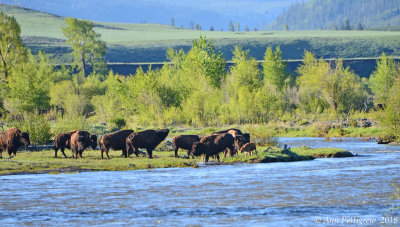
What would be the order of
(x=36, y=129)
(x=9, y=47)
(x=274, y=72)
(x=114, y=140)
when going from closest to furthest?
(x=114, y=140) → (x=36, y=129) → (x=9, y=47) → (x=274, y=72)

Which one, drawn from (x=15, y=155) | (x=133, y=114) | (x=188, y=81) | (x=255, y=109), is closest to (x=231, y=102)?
(x=255, y=109)

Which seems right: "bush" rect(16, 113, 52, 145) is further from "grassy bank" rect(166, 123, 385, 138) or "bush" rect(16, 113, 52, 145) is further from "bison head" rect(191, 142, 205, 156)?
"grassy bank" rect(166, 123, 385, 138)

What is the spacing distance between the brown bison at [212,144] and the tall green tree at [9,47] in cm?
3981

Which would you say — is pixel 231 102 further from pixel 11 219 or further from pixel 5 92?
pixel 11 219

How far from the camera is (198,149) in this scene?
97.1 feet

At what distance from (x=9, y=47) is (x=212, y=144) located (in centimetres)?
4234

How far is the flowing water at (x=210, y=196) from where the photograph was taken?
1684 centimetres

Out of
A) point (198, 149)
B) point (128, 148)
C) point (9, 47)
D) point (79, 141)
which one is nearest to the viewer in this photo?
point (198, 149)

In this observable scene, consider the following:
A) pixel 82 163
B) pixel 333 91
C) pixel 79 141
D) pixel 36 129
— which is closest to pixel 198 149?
pixel 82 163

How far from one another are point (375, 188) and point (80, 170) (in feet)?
41.0

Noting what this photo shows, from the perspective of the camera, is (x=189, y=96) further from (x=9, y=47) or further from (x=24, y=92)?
(x=9, y=47)

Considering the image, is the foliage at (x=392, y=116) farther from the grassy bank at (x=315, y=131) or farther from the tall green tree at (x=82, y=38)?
the tall green tree at (x=82, y=38)

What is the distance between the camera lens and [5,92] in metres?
61.1

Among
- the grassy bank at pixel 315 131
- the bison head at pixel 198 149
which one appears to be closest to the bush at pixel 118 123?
the grassy bank at pixel 315 131
